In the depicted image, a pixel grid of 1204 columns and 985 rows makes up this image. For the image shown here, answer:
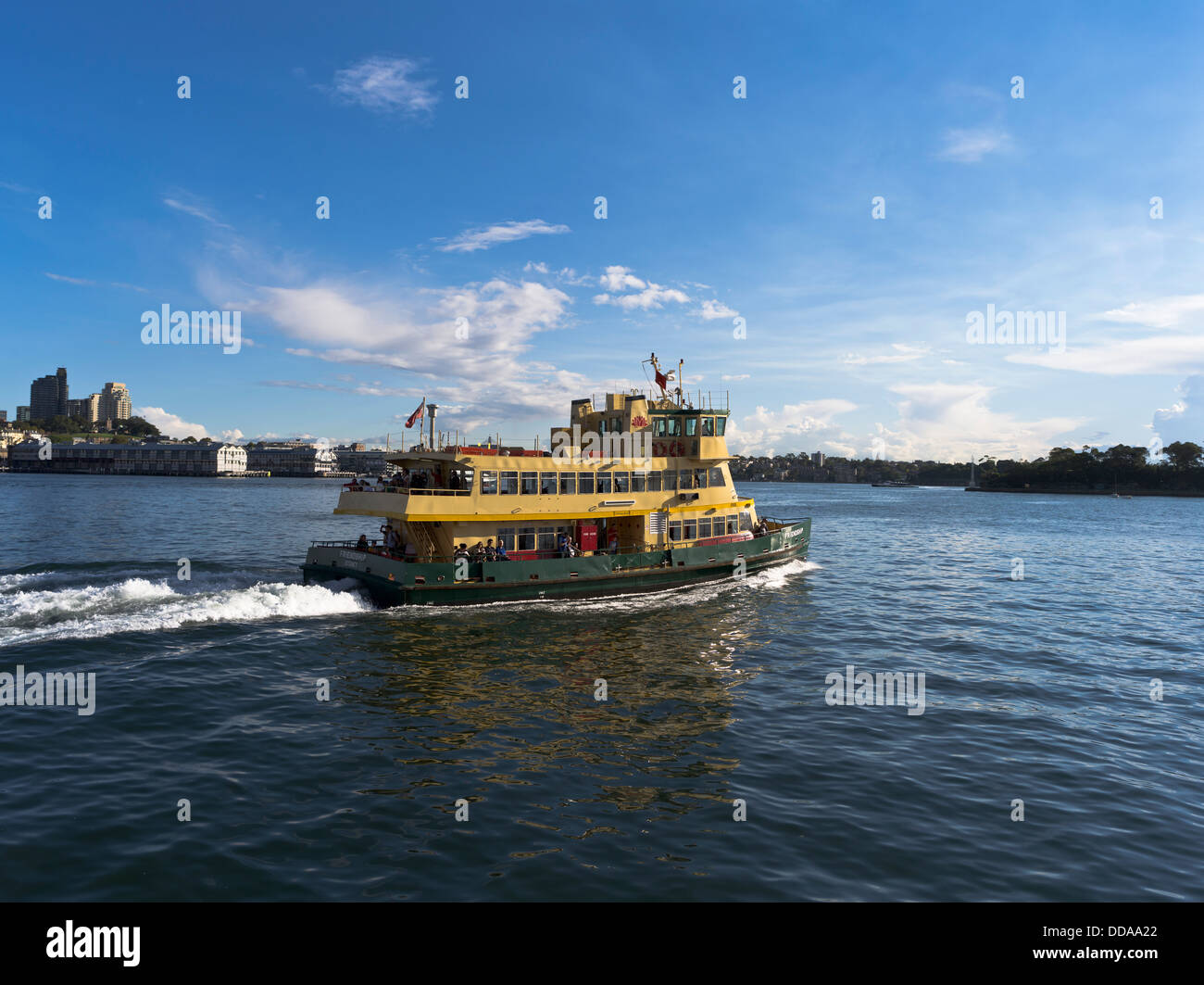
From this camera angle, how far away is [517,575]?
1141 inches

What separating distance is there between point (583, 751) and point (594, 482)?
1857 cm

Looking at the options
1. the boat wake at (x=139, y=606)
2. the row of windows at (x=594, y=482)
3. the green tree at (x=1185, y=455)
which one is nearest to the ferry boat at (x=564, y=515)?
the row of windows at (x=594, y=482)

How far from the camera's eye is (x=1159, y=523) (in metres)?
95.6

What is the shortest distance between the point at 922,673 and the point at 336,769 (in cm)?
1734

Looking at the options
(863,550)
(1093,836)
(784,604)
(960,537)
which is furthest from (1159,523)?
(1093,836)

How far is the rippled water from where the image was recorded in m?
9.93

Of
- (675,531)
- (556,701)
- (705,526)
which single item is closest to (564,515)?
(675,531)

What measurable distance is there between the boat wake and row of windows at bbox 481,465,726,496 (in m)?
7.82

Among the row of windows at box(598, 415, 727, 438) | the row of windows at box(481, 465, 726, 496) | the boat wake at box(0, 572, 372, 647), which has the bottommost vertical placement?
the boat wake at box(0, 572, 372, 647)

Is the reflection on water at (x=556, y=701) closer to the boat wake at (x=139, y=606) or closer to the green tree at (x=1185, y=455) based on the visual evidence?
the boat wake at (x=139, y=606)

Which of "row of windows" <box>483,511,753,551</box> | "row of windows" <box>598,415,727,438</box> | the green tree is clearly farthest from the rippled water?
the green tree

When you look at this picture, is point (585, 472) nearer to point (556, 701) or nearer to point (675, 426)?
point (675, 426)

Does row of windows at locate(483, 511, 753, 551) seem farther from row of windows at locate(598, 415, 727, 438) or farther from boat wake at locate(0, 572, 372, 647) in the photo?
boat wake at locate(0, 572, 372, 647)
